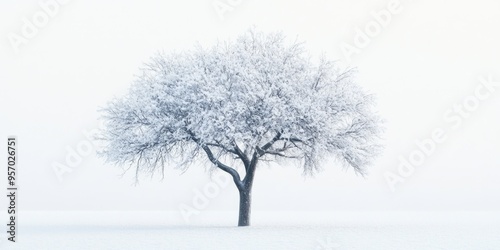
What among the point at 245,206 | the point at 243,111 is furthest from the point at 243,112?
the point at 245,206

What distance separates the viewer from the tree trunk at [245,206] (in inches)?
1321

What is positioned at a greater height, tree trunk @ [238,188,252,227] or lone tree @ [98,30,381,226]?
lone tree @ [98,30,381,226]

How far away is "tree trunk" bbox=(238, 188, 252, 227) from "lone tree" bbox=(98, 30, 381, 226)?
5cm

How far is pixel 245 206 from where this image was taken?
3378cm

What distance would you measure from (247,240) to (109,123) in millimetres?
13236

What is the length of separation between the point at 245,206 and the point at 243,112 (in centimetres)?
565

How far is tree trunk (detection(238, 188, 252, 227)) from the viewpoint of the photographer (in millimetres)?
33562

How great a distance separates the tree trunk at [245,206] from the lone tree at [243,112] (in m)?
0.05

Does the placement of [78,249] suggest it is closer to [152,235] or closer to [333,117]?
[152,235]

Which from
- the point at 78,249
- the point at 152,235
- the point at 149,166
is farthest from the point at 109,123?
the point at 78,249

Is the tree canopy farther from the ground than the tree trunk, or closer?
farther from the ground

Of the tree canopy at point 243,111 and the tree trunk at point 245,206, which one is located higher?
the tree canopy at point 243,111

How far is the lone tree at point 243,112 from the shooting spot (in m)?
31.2

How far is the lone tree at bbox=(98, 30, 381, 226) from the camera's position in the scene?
31.2 metres
